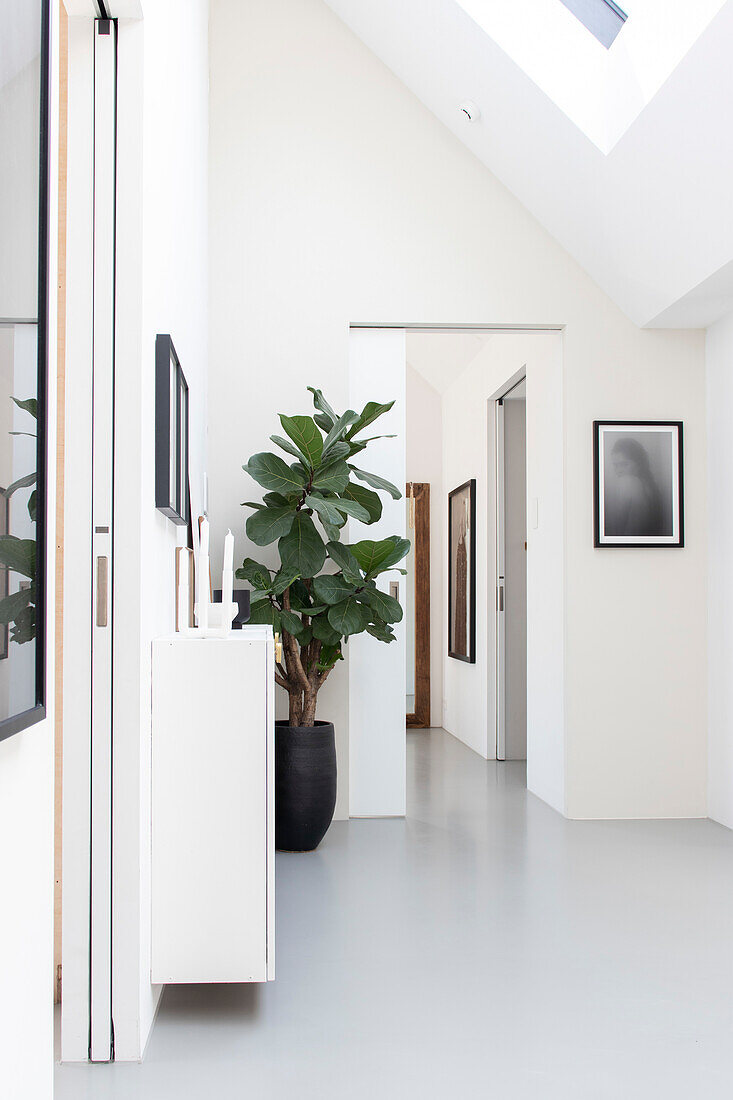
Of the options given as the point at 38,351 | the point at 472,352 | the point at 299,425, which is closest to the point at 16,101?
the point at 38,351

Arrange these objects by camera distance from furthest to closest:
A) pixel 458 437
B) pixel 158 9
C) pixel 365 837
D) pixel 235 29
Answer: pixel 458 437 < pixel 235 29 < pixel 365 837 < pixel 158 9

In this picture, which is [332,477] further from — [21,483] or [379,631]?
[21,483]

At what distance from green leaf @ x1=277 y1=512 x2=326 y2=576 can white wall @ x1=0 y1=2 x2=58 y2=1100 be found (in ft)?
8.60

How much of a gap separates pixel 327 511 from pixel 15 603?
8.39ft

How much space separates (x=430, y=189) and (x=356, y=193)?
357 millimetres

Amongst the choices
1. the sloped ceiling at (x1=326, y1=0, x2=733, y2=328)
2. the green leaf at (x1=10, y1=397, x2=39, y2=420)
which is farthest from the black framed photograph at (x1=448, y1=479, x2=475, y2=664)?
the green leaf at (x1=10, y1=397, x2=39, y2=420)

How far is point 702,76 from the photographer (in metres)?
3.04

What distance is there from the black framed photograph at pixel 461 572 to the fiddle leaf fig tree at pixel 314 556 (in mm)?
2232

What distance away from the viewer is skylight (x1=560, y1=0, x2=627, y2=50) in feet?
11.7

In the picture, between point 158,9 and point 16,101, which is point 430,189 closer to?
point 158,9

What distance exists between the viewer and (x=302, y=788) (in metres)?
3.79

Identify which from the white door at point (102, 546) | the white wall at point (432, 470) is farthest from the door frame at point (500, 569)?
the white door at point (102, 546)

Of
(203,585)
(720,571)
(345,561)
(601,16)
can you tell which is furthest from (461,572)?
(203,585)

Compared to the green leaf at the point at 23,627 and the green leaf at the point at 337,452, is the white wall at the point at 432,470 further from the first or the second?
the green leaf at the point at 23,627
